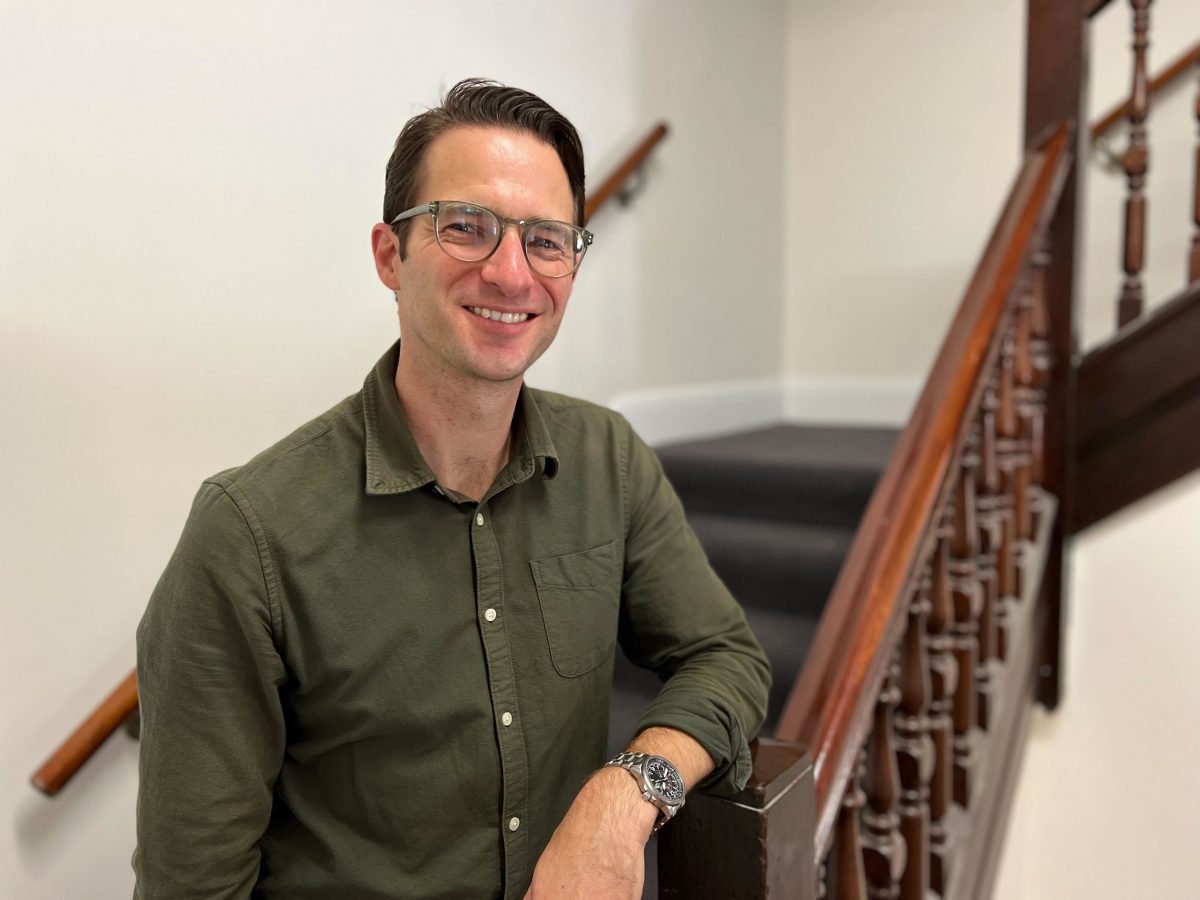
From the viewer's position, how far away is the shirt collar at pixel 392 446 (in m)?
0.88

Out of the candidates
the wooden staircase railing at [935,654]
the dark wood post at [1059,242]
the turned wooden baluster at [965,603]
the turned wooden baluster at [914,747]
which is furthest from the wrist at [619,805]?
the dark wood post at [1059,242]

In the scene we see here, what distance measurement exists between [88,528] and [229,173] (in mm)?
583

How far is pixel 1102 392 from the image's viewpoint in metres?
2.18

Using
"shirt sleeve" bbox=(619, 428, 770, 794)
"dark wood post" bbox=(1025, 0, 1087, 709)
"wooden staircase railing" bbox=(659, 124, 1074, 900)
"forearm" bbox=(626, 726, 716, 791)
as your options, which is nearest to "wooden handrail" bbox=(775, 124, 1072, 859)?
"wooden staircase railing" bbox=(659, 124, 1074, 900)

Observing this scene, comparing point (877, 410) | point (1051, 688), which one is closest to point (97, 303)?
point (1051, 688)

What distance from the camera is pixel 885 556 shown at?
4.18 ft

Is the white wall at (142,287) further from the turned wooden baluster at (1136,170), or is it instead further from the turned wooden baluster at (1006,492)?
the turned wooden baluster at (1136,170)

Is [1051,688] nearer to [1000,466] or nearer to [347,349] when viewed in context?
[1000,466]

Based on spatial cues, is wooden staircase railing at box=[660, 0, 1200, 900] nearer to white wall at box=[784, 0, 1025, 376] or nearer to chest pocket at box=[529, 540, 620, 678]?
chest pocket at box=[529, 540, 620, 678]

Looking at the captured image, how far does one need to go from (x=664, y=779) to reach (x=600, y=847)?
0.09 m

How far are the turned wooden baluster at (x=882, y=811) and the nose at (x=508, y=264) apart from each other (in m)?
0.80

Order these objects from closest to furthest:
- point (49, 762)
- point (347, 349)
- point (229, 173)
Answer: point (49, 762)
point (229, 173)
point (347, 349)

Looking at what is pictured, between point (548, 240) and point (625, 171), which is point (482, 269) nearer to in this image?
point (548, 240)

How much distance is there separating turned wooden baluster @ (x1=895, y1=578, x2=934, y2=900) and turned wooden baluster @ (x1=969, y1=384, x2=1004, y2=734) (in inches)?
12.4
